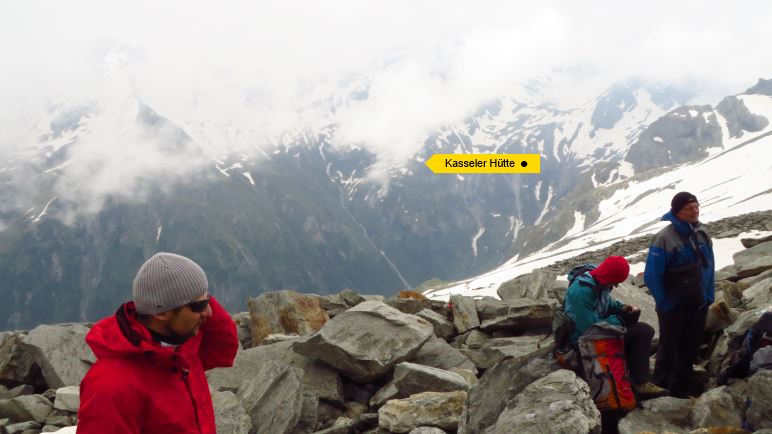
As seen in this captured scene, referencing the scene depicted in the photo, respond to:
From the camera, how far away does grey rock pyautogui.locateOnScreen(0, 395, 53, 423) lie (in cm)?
1277

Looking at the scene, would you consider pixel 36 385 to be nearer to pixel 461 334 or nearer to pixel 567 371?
pixel 461 334

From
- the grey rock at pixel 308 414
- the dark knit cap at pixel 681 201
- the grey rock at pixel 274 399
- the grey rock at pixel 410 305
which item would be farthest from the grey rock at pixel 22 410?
the dark knit cap at pixel 681 201

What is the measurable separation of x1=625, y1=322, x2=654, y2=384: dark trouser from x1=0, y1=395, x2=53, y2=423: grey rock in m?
13.8

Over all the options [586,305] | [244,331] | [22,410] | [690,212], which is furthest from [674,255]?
[244,331]

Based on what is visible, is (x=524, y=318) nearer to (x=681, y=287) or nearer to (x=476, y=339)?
(x=476, y=339)

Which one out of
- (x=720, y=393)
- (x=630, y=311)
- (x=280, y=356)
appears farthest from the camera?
(x=280, y=356)

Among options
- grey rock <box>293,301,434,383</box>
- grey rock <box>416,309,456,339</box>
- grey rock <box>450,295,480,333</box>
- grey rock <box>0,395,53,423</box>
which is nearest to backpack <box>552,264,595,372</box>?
grey rock <box>293,301,434,383</box>

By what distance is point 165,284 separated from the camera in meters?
4.38

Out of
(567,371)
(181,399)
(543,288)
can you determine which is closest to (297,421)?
(567,371)

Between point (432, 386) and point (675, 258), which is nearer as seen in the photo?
point (675, 258)

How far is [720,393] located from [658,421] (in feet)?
3.26

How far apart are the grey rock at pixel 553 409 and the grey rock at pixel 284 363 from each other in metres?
5.34

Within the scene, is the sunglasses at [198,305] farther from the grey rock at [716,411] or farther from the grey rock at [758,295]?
the grey rock at [758,295]

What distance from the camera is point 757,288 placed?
40.8 feet
